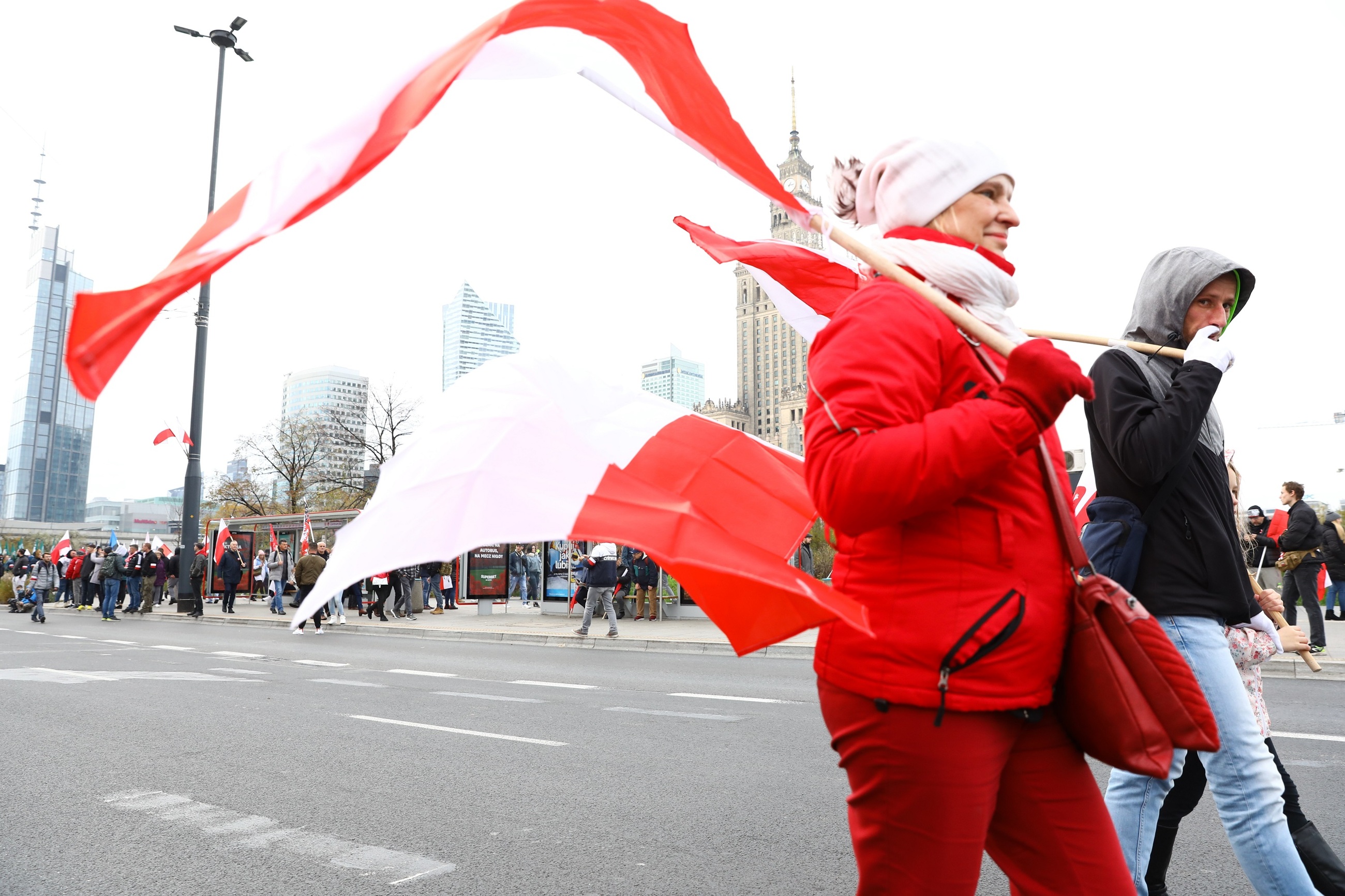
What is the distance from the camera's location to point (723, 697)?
912cm

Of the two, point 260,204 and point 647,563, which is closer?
point 260,204

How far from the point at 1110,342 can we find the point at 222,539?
26.3 meters

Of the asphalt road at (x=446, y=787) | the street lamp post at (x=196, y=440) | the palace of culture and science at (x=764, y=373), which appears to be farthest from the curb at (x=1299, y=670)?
the palace of culture and science at (x=764, y=373)

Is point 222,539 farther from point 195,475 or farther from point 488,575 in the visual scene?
point 488,575

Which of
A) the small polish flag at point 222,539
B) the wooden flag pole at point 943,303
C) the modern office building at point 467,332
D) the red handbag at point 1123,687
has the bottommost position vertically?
the red handbag at point 1123,687

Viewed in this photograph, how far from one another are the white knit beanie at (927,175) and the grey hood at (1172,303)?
124cm

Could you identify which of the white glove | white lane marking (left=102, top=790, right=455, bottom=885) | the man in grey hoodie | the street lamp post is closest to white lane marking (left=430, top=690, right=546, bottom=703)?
white lane marking (left=102, top=790, right=455, bottom=885)

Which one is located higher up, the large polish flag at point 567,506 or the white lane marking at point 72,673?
the large polish flag at point 567,506

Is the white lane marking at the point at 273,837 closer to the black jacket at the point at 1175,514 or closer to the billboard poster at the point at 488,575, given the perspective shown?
the black jacket at the point at 1175,514

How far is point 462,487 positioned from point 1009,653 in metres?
1.15

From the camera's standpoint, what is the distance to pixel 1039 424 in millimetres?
1688

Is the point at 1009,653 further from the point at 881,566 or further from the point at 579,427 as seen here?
the point at 579,427

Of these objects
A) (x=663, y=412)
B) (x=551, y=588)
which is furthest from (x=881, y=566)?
(x=551, y=588)

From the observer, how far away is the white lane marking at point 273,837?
4.01m
